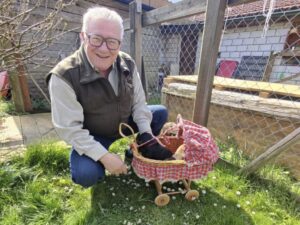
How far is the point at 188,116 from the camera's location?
2.96 meters

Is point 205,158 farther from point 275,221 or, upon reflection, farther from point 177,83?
point 177,83

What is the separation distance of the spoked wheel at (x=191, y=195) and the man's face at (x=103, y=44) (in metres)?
1.06

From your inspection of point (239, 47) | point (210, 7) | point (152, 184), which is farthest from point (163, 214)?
point (239, 47)

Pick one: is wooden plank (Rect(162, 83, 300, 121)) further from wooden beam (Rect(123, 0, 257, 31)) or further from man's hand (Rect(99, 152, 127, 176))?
man's hand (Rect(99, 152, 127, 176))

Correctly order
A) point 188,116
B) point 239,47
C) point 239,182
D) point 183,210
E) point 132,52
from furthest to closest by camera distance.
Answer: point 239,47
point 188,116
point 132,52
point 239,182
point 183,210

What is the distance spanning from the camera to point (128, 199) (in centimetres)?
170

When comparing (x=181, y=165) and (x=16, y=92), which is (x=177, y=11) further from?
(x=16, y=92)

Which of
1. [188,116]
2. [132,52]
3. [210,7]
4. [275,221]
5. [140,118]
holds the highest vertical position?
[210,7]

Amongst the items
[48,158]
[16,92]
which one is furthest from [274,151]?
[16,92]

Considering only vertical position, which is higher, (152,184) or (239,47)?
(239,47)

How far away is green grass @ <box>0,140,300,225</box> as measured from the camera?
5.06 feet

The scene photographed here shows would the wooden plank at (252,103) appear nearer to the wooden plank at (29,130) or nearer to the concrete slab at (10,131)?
the wooden plank at (29,130)

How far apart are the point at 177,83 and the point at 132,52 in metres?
0.84

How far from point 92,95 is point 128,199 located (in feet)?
2.62
